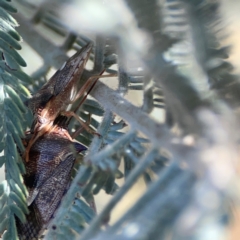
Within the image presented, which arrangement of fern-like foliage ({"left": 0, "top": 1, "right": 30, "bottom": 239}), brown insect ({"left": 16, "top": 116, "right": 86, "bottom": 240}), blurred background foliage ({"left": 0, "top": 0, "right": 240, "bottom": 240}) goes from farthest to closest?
brown insect ({"left": 16, "top": 116, "right": 86, "bottom": 240}), fern-like foliage ({"left": 0, "top": 1, "right": 30, "bottom": 239}), blurred background foliage ({"left": 0, "top": 0, "right": 240, "bottom": 240})

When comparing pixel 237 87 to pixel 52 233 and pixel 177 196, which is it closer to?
pixel 177 196

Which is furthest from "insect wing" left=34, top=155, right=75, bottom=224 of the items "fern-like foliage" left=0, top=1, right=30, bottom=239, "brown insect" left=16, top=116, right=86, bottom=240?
"fern-like foliage" left=0, top=1, right=30, bottom=239

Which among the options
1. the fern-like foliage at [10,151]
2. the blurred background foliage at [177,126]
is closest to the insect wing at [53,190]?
the fern-like foliage at [10,151]

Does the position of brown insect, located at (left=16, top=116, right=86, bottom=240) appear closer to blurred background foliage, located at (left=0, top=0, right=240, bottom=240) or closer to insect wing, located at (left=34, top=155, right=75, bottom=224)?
insect wing, located at (left=34, top=155, right=75, bottom=224)

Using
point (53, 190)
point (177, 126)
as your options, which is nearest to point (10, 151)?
point (53, 190)

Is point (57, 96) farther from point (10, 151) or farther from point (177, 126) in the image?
point (177, 126)

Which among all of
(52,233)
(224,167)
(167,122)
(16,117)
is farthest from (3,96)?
(224,167)

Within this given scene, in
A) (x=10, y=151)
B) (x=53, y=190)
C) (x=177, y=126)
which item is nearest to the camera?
(x=177, y=126)
